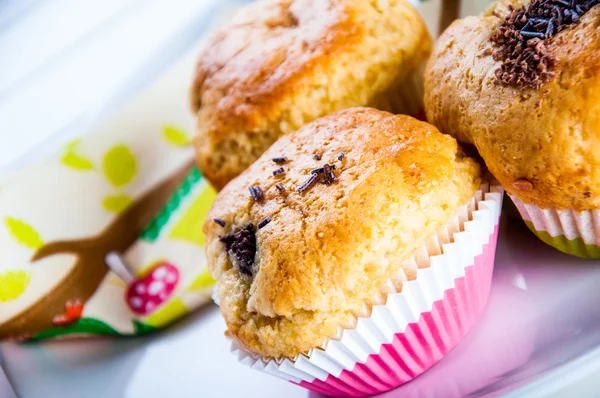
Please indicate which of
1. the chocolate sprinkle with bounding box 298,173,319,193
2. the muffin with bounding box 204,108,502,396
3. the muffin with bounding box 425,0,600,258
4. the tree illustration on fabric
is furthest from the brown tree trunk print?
the muffin with bounding box 425,0,600,258

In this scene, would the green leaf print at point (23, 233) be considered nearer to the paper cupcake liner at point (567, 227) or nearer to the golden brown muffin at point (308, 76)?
the golden brown muffin at point (308, 76)

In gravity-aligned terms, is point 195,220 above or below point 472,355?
above

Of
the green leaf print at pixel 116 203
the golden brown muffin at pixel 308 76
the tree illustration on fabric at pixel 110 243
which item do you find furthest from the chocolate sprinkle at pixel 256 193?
the green leaf print at pixel 116 203

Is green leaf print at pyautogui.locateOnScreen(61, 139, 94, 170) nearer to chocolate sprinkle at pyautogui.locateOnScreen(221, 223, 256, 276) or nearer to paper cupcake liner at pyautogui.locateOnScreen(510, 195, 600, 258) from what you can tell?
chocolate sprinkle at pyautogui.locateOnScreen(221, 223, 256, 276)

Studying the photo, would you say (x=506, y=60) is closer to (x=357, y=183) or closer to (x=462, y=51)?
(x=462, y=51)

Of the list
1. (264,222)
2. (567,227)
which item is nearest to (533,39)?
(567,227)

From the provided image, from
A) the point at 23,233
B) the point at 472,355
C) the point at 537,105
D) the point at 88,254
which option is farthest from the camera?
the point at 88,254

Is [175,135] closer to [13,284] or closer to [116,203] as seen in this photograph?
[116,203]
